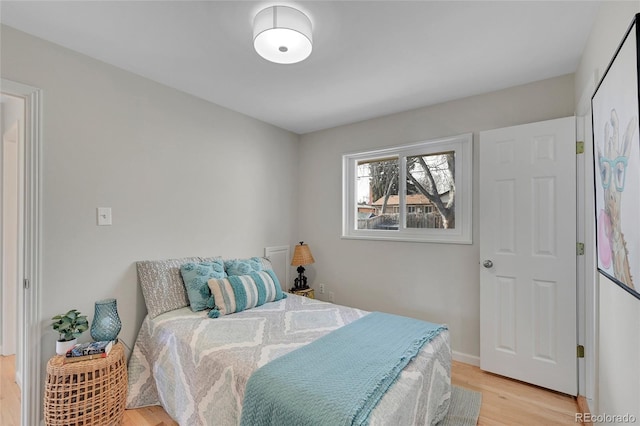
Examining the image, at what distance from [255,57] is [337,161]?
1713 millimetres

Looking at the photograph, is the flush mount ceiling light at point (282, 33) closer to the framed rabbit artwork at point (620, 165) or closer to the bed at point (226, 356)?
the framed rabbit artwork at point (620, 165)

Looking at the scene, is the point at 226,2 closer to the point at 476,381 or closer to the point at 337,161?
the point at 337,161

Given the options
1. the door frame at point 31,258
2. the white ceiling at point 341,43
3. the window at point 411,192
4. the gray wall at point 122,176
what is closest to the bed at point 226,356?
the gray wall at point 122,176

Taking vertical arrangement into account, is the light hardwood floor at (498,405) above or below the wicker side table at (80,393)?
below

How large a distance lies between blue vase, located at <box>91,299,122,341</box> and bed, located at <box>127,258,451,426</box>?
8.4 inches

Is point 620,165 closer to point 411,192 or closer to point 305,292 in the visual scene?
point 411,192

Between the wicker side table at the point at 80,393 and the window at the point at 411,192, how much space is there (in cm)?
245

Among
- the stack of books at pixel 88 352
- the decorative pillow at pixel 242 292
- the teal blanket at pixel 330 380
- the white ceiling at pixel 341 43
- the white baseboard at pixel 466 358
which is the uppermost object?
the white ceiling at pixel 341 43

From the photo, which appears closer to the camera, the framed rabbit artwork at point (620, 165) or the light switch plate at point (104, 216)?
the framed rabbit artwork at point (620, 165)

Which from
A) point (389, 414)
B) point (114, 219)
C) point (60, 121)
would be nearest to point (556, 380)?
point (389, 414)

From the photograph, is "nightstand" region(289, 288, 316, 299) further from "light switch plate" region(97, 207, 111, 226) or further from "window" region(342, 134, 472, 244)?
"light switch plate" region(97, 207, 111, 226)

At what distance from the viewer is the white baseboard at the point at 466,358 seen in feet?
8.57

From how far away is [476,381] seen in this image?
7.79 feet

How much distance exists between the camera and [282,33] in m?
1.60
